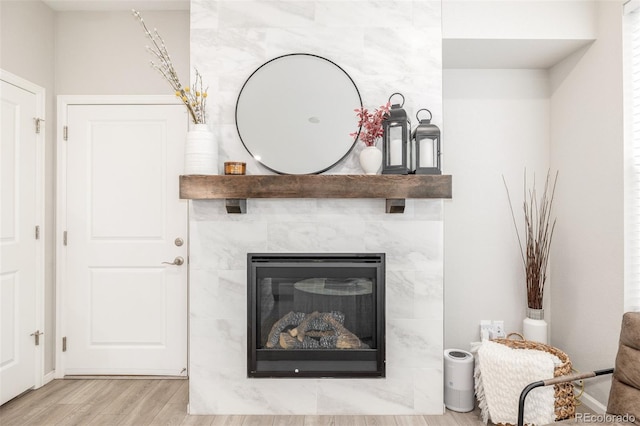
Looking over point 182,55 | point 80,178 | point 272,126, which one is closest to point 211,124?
point 272,126

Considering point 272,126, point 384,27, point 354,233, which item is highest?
point 384,27

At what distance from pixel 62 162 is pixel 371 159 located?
236 centimetres

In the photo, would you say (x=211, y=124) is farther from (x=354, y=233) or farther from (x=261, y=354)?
(x=261, y=354)

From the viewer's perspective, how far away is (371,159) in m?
2.30

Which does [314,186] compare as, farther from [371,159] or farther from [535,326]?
[535,326]

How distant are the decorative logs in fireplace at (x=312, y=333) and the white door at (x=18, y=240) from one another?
1.76m

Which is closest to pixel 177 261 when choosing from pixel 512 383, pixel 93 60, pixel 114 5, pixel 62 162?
pixel 62 162

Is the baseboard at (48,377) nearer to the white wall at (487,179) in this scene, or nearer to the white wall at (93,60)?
the white wall at (93,60)

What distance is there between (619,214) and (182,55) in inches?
122

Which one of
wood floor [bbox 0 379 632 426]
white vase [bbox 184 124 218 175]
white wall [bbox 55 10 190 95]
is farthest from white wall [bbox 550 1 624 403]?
white wall [bbox 55 10 190 95]

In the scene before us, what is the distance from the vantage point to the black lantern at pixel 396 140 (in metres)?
2.28

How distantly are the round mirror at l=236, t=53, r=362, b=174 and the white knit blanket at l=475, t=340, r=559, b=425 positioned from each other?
4.92 feet

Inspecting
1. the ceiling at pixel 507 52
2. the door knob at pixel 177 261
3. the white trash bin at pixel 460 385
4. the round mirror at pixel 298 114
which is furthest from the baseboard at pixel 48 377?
the ceiling at pixel 507 52

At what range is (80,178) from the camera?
9.92 feet
